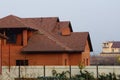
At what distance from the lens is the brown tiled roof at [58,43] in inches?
1522

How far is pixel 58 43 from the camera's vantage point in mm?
39625

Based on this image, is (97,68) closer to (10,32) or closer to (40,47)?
(40,47)

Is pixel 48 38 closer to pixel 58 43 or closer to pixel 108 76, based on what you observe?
pixel 58 43

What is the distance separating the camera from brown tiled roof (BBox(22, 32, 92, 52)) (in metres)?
38.7

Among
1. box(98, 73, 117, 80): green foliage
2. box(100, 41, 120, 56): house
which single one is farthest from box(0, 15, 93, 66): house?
box(100, 41, 120, 56): house

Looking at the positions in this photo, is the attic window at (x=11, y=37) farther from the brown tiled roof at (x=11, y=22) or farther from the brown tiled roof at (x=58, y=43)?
the brown tiled roof at (x=58, y=43)

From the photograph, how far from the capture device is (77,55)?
4238cm

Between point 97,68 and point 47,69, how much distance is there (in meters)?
4.50

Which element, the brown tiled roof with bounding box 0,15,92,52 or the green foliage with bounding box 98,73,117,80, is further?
the brown tiled roof with bounding box 0,15,92,52

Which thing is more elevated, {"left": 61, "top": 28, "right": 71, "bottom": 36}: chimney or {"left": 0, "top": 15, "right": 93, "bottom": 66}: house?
{"left": 61, "top": 28, "right": 71, "bottom": 36}: chimney

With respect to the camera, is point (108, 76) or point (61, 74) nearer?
point (108, 76)

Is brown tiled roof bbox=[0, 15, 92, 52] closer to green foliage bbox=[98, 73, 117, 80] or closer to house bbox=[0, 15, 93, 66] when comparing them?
house bbox=[0, 15, 93, 66]

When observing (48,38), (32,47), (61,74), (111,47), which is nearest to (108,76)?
(61,74)

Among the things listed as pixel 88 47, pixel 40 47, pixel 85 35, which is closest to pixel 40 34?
pixel 40 47
